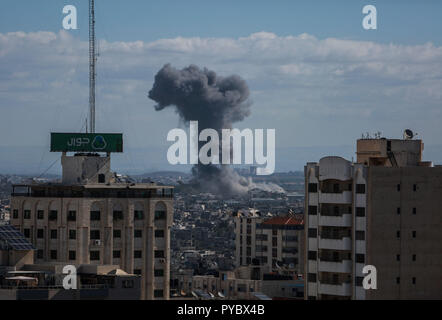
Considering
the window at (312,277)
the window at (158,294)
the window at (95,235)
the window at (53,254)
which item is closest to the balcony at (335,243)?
the window at (312,277)

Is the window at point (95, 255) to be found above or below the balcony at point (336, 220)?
below

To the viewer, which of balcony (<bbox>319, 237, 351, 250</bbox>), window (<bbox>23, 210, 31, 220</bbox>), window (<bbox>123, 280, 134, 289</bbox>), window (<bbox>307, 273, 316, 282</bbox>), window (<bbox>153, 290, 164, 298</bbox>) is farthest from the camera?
window (<bbox>153, 290, 164, 298</bbox>)

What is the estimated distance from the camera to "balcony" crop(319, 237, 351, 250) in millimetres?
75869

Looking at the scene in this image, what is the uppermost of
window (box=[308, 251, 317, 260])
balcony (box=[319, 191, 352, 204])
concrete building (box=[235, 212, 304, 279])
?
balcony (box=[319, 191, 352, 204])

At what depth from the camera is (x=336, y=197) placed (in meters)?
76.6

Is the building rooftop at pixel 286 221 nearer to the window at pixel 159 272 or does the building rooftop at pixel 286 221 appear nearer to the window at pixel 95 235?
the window at pixel 159 272

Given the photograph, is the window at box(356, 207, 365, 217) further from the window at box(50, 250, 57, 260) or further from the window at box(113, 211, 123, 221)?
the window at box(50, 250, 57, 260)

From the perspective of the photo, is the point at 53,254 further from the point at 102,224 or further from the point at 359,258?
the point at 359,258

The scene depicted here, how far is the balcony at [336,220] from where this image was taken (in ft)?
249

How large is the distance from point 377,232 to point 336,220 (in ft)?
9.62

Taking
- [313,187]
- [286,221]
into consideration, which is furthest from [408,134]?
[286,221]

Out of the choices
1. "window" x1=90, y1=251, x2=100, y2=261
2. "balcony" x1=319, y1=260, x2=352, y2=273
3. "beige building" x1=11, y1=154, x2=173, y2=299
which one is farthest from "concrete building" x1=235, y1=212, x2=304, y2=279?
"balcony" x1=319, y1=260, x2=352, y2=273

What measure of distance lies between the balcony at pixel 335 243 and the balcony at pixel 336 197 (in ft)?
7.62

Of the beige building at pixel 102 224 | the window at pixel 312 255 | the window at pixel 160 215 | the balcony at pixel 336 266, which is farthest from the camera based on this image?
the window at pixel 160 215
